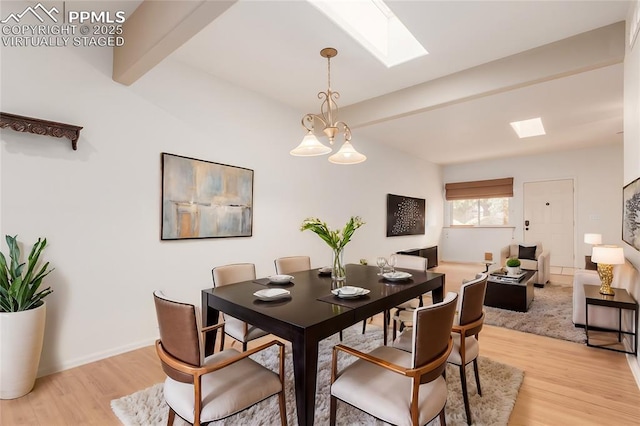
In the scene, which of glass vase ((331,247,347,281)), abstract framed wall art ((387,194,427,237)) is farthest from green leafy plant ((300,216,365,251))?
abstract framed wall art ((387,194,427,237))

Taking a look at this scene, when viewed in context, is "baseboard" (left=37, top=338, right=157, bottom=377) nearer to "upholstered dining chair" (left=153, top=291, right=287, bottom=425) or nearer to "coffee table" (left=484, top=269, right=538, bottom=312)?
"upholstered dining chair" (left=153, top=291, right=287, bottom=425)

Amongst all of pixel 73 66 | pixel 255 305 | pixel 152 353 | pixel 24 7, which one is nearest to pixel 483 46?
pixel 255 305

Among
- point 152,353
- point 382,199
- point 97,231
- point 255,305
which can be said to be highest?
point 382,199

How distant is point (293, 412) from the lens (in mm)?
1865

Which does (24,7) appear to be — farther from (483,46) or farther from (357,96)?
(483,46)

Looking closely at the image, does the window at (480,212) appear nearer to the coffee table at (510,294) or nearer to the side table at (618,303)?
the coffee table at (510,294)

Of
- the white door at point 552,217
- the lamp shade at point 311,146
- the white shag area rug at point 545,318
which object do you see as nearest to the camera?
the lamp shade at point 311,146

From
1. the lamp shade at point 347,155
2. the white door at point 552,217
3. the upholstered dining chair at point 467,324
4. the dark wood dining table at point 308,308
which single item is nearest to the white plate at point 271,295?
the dark wood dining table at point 308,308

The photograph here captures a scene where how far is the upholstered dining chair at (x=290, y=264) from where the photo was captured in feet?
9.75

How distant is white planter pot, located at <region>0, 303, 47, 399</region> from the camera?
1.96 metres

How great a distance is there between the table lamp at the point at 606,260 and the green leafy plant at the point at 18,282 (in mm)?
4498

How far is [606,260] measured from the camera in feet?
8.87

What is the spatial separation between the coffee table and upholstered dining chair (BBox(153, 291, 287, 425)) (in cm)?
363

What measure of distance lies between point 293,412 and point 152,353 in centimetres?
158
